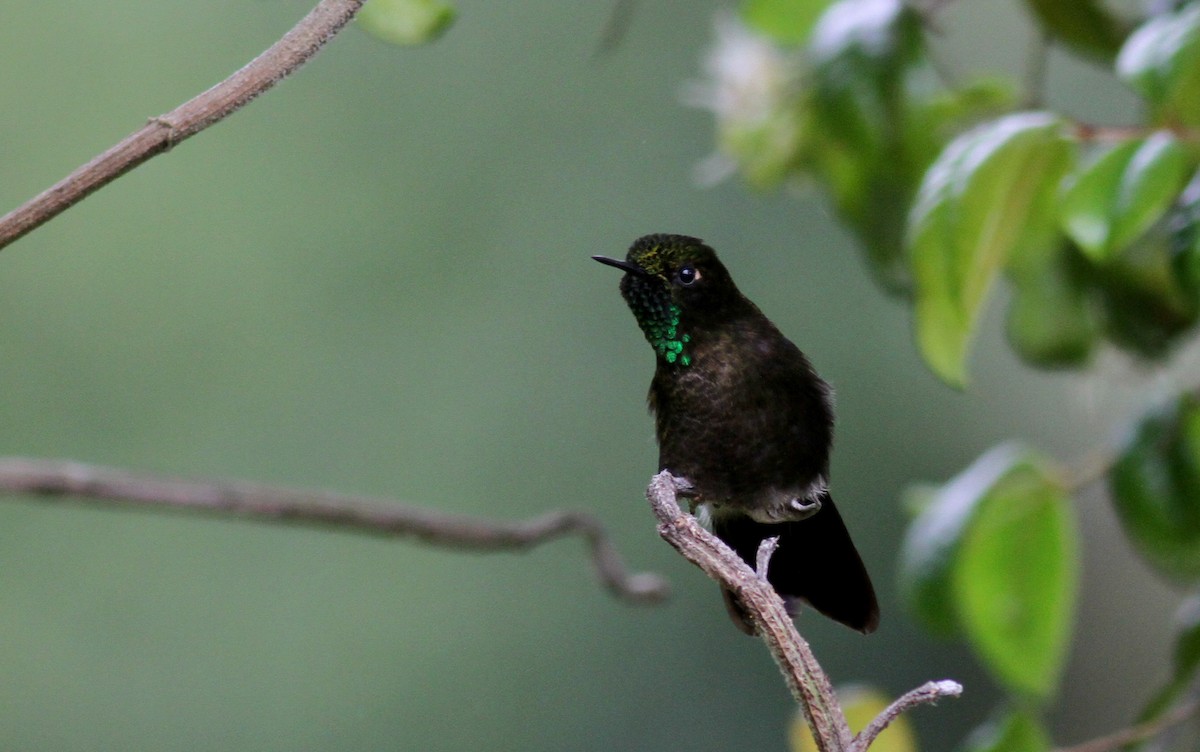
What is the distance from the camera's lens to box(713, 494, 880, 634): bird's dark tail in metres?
0.48

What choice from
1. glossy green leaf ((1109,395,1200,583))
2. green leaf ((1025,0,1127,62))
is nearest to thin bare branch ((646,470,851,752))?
glossy green leaf ((1109,395,1200,583))

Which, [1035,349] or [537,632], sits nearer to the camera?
[1035,349]

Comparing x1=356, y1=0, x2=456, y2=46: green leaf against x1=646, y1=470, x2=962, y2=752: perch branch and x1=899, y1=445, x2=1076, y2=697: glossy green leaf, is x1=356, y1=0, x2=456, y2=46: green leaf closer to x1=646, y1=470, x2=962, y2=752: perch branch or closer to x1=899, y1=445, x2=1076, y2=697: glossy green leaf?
x1=646, y1=470, x2=962, y2=752: perch branch

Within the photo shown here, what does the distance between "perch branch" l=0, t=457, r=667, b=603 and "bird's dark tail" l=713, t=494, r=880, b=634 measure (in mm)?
633

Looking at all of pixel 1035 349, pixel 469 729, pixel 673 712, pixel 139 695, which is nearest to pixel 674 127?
pixel 673 712

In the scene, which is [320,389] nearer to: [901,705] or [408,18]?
[408,18]

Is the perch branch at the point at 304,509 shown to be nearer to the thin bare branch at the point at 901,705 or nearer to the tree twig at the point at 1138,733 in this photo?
the tree twig at the point at 1138,733

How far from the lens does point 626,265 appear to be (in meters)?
0.44

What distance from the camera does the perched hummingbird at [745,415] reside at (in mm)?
470

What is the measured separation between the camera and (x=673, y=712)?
2.06 meters

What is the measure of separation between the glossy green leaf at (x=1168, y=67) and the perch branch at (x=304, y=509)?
1.88 feet

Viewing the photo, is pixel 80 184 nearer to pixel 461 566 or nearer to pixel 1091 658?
pixel 1091 658

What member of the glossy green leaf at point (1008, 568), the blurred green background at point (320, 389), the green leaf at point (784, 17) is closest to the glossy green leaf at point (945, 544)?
the glossy green leaf at point (1008, 568)

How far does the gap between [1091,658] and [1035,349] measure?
1403mm
